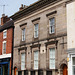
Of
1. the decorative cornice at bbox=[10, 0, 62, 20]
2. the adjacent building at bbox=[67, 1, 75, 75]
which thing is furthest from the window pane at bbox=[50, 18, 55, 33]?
the adjacent building at bbox=[67, 1, 75, 75]

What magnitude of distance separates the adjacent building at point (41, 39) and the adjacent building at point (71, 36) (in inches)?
25.9

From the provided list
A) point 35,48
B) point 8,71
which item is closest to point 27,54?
point 35,48

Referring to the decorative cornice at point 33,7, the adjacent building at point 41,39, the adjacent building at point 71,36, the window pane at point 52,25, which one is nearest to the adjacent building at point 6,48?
the adjacent building at point 41,39

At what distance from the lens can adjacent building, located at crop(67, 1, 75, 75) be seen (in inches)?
775

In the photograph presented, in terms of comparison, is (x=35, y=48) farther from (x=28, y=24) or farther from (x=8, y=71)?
(x=8, y=71)

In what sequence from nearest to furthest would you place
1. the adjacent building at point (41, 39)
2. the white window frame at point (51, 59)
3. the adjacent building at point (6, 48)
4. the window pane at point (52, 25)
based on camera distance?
the adjacent building at point (41, 39), the white window frame at point (51, 59), the window pane at point (52, 25), the adjacent building at point (6, 48)

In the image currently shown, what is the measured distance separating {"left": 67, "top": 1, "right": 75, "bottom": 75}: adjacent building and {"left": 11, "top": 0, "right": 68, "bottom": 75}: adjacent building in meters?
0.66

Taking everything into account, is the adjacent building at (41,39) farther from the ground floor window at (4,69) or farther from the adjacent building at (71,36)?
the ground floor window at (4,69)

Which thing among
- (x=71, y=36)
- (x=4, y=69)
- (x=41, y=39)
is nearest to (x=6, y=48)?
(x=4, y=69)

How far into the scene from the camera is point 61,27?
2172 cm

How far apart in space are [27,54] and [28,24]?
3870mm

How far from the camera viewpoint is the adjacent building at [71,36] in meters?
19.7

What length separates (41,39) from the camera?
81.6 ft

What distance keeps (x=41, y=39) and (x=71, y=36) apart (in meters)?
5.49
